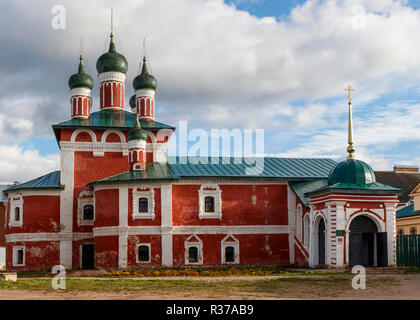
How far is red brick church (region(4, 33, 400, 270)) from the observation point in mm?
28000

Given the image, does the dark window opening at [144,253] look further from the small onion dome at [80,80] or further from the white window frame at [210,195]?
the small onion dome at [80,80]

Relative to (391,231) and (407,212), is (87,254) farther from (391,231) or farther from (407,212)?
(407,212)

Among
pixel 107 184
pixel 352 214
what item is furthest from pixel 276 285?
pixel 107 184

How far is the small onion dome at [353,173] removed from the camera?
26188 mm

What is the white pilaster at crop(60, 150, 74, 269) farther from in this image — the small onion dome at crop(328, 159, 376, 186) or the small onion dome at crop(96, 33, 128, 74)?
the small onion dome at crop(328, 159, 376, 186)

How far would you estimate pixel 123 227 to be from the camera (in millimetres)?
27953

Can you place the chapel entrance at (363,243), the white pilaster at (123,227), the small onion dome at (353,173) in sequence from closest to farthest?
the chapel entrance at (363,243) < the small onion dome at (353,173) < the white pilaster at (123,227)

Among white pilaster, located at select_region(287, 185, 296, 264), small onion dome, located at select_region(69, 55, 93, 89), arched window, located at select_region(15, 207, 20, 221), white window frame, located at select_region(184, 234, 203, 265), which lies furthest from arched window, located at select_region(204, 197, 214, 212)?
arched window, located at select_region(15, 207, 20, 221)

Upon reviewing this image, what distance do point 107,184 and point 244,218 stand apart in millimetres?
7082

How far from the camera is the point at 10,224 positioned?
2981 cm

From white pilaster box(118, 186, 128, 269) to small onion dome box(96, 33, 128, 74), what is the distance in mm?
7697

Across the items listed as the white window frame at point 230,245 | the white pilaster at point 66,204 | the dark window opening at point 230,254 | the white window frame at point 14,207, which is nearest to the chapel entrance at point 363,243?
the white window frame at point 230,245

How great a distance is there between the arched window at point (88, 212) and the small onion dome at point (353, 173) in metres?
12.2
